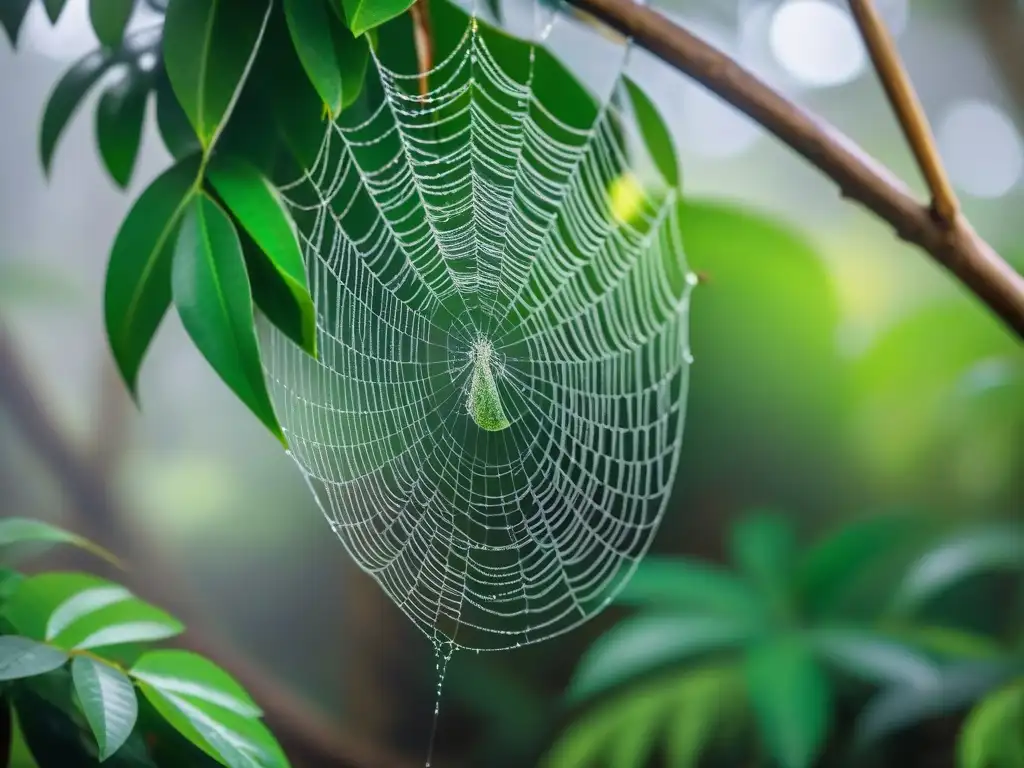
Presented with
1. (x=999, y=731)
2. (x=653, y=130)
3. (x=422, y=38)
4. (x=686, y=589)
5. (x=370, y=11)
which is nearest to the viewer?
(x=370, y=11)

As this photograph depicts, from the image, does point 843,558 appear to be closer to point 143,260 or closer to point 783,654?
point 783,654

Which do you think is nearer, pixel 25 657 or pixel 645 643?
pixel 25 657

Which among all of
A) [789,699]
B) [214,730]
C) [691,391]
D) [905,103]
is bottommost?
[214,730]

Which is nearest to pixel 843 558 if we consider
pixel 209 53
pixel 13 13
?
pixel 209 53

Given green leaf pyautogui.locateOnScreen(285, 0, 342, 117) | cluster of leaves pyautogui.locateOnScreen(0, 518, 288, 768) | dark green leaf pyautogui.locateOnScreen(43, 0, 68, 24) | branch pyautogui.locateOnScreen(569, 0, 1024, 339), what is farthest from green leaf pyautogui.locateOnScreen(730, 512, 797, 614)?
dark green leaf pyautogui.locateOnScreen(43, 0, 68, 24)

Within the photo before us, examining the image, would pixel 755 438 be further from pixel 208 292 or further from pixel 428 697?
pixel 208 292

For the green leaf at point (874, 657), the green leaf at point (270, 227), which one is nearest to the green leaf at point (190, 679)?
the green leaf at point (270, 227)

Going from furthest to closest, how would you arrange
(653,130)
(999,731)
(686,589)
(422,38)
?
1. (686,589)
2. (999,731)
3. (653,130)
4. (422,38)

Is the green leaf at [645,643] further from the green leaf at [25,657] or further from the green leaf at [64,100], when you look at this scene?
the green leaf at [64,100]

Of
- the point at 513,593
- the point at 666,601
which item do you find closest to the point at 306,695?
the point at 513,593
